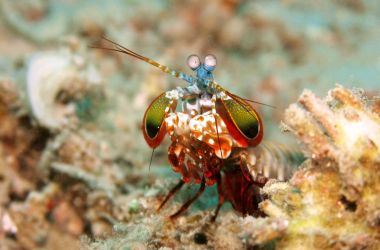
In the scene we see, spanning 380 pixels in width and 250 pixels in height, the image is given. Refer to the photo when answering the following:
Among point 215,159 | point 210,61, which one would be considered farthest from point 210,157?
point 210,61

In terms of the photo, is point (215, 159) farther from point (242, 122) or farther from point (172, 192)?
point (172, 192)

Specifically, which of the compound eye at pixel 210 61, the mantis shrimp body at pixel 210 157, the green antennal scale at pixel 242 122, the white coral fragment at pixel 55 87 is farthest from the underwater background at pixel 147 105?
the compound eye at pixel 210 61

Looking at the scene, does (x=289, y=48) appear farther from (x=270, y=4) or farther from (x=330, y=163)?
(x=330, y=163)

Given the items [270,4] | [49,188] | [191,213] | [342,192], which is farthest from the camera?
[270,4]

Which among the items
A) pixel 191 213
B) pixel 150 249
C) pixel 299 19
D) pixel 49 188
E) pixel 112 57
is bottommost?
pixel 49 188

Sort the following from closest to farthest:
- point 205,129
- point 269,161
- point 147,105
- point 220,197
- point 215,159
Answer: point 205,129 < point 215,159 < point 220,197 < point 269,161 < point 147,105

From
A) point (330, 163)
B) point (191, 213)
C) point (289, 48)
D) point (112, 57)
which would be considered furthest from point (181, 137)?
point (289, 48)

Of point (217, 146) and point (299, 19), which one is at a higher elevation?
point (299, 19)
